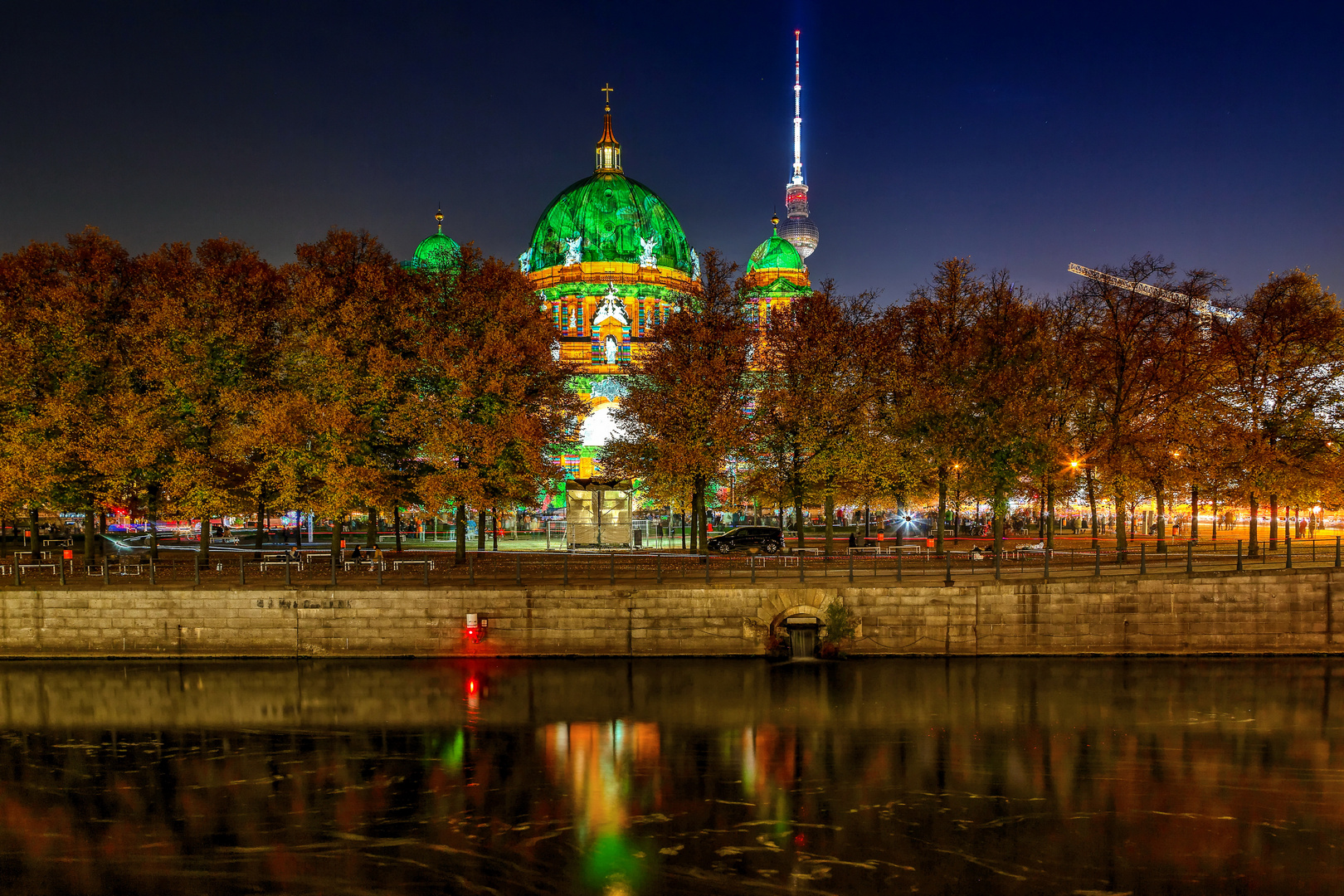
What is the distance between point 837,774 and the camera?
56.3 ft

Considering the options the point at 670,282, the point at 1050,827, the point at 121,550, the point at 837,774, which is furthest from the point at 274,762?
→ the point at 670,282

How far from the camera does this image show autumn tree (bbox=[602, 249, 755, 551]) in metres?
Answer: 33.6

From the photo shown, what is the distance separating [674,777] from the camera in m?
17.2

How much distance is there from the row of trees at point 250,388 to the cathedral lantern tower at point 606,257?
5242 cm

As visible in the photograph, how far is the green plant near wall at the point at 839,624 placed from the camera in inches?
979

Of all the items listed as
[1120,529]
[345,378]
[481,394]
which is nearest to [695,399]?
[481,394]

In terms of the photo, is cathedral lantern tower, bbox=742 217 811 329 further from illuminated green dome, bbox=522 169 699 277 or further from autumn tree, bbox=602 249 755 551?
autumn tree, bbox=602 249 755 551

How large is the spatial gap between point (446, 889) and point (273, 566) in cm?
2040

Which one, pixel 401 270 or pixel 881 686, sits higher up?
pixel 401 270

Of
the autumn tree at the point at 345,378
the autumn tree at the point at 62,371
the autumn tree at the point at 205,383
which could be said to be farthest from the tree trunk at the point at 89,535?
the autumn tree at the point at 345,378

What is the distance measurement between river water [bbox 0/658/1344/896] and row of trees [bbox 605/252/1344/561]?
32.8ft

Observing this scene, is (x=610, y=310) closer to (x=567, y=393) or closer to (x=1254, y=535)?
(x=567, y=393)

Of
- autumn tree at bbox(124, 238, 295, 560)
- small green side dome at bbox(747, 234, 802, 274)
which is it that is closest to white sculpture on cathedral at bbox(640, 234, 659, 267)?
small green side dome at bbox(747, 234, 802, 274)

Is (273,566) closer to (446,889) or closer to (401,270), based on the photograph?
(401,270)
